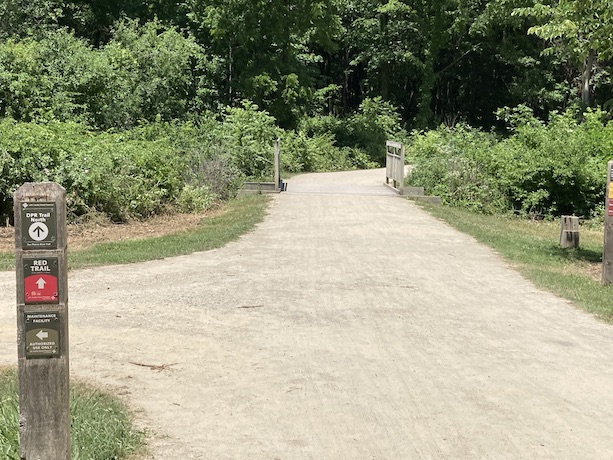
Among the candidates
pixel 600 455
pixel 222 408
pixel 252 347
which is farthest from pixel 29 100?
pixel 600 455

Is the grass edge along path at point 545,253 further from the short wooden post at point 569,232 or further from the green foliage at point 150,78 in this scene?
the green foliage at point 150,78

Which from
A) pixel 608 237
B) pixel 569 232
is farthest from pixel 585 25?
pixel 569 232

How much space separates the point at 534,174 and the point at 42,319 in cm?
1769

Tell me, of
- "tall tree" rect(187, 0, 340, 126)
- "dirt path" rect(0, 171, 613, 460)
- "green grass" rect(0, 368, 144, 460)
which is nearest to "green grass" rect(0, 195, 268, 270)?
"dirt path" rect(0, 171, 613, 460)

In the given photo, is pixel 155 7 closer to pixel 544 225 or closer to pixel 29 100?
pixel 29 100

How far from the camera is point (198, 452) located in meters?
4.79

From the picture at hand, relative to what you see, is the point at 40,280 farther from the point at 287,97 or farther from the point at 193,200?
the point at 287,97

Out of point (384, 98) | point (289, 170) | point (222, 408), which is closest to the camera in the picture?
point (222, 408)

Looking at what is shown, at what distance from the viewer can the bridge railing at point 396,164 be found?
21.0 metres

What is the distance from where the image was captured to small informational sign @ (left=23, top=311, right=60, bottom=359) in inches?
156

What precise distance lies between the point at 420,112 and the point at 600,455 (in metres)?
42.2

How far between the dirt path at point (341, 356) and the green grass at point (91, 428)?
0.18 meters

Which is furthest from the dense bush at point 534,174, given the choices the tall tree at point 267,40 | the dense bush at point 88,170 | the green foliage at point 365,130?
the tall tree at point 267,40

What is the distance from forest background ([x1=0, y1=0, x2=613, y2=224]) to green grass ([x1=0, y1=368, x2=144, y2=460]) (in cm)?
904
